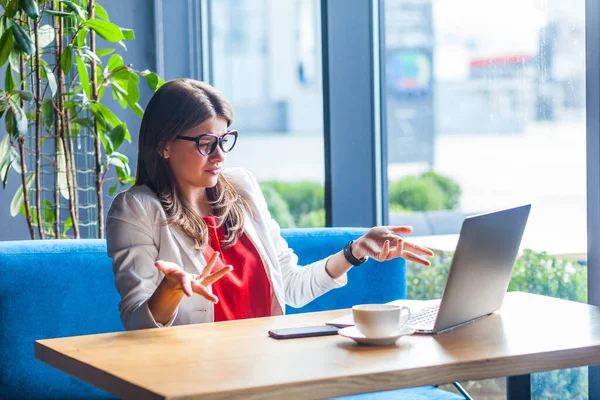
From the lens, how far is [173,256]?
2109 mm

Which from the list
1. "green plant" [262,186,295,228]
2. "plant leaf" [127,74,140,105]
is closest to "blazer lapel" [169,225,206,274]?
"plant leaf" [127,74,140,105]

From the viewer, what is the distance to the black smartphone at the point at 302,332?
5.43 feet

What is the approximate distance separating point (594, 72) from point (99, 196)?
6.38 ft

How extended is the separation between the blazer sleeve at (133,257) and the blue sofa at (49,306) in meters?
0.44

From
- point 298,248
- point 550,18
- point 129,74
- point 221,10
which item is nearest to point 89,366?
point 298,248

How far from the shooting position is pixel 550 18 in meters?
2.38

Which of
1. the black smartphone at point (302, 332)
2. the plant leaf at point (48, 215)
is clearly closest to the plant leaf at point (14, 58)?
the plant leaf at point (48, 215)

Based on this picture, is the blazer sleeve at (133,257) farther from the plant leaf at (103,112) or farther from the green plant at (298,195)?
the green plant at (298,195)

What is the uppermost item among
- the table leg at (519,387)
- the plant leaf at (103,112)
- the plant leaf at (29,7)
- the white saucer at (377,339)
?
the plant leaf at (29,7)

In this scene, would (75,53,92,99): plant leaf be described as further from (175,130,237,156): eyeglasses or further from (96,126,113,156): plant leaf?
(175,130,237,156): eyeglasses

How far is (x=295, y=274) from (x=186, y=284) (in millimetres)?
782

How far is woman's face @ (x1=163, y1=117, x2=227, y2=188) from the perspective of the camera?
2.17 meters

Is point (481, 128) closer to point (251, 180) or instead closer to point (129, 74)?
point (251, 180)

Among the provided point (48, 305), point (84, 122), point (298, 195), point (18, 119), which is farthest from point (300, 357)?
point (298, 195)
